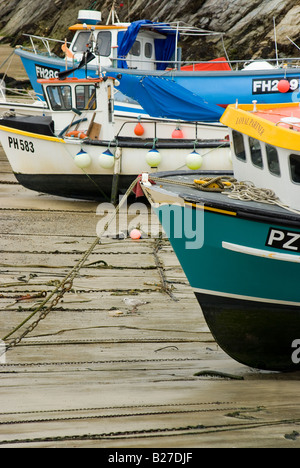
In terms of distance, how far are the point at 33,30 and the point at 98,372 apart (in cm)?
3280

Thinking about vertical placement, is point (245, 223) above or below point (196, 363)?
above

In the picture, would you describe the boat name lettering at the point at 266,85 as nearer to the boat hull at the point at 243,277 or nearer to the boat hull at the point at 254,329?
the boat hull at the point at 243,277

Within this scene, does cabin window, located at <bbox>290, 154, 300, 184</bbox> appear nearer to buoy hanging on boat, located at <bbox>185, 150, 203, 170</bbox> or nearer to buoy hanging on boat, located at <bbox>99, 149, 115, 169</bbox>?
buoy hanging on boat, located at <bbox>185, 150, 203, 170</bbox>

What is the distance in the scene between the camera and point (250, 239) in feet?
18.4

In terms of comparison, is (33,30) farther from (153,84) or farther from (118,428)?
(118,428)

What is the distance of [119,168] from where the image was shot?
492 inches

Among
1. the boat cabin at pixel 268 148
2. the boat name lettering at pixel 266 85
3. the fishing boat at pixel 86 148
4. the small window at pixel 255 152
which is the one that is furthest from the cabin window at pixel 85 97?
the small window at pixel 255 152

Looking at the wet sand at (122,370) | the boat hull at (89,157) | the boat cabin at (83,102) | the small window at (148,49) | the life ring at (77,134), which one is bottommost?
the wet sand at (122,370)

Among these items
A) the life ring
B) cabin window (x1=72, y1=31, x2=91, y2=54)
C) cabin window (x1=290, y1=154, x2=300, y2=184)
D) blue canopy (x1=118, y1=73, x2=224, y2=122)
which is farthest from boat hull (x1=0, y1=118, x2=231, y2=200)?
cabin window (x1=290, y1=154, x2=300, y2=184)

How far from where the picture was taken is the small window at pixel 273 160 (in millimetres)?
5882

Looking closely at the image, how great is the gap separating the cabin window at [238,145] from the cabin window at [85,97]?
6574mm

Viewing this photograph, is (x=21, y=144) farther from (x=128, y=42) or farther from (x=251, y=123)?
(x=251, y=123)

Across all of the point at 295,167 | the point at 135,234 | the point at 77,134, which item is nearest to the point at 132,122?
the point at 77,134
